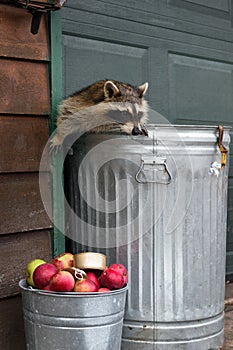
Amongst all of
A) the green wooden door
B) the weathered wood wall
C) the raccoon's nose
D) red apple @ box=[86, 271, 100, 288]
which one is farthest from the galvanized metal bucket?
the green wooden door

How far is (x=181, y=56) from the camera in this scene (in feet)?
11.9

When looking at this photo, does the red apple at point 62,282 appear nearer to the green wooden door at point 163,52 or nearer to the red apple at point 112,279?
the red apple at point 112,279

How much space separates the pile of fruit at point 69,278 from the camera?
7.22ft

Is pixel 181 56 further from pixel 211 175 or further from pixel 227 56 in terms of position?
pixel 211 175

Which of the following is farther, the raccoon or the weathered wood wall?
the raccoon

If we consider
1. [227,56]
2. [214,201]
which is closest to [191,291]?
[214,201]

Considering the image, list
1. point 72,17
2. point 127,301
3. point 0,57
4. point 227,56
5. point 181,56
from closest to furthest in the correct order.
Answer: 1. point 0,57
2. point 127,301
3. point 72,17
4. point 181,56
5. point 227,56

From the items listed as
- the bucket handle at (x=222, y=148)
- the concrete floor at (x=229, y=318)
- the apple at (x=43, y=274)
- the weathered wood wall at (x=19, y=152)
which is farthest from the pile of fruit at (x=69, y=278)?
the concrete floor at (x=229, y=318)

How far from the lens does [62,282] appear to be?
2.19 m

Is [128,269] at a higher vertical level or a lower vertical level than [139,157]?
lower

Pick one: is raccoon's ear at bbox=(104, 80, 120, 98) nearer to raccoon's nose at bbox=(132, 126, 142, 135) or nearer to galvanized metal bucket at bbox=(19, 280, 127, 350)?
raccoon's nose at bbox=(132, 126, 142, 135)

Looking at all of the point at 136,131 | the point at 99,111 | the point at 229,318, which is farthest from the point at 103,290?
the point at 229,318

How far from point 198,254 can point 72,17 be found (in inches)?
53.9

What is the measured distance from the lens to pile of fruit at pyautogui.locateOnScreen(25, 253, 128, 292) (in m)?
2.20
